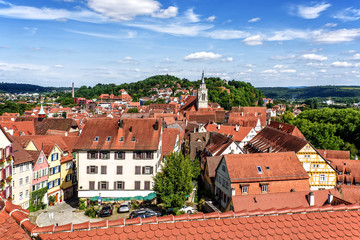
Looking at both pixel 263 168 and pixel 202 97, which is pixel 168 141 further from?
pixel 202 97

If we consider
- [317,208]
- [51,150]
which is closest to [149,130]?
[51,150]

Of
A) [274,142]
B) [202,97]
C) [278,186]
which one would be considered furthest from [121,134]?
[202,97]

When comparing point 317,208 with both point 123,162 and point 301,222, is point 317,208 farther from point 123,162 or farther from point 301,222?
point 123,162

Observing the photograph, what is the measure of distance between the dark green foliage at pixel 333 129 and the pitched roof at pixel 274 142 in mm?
19179

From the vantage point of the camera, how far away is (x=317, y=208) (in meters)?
8.29

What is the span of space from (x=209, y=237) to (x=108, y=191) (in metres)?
31.8

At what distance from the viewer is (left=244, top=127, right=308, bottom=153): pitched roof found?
45206mm

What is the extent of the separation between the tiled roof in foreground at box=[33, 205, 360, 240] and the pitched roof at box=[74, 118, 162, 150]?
29155mm

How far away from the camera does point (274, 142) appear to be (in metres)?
52.0

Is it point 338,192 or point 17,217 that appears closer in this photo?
point 17,217

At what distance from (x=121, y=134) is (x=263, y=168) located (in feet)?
58.5

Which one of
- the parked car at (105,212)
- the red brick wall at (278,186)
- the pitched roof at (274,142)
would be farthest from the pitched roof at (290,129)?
the parked car at (105,212)

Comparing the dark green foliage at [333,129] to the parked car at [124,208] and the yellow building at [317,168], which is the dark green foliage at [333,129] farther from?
the parked car at [124,208]

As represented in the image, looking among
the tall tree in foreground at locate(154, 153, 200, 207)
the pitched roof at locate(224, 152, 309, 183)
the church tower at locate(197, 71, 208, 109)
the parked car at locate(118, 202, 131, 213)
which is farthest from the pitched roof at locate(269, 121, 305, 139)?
the church tower at locate(197, 71, 208, 109)
